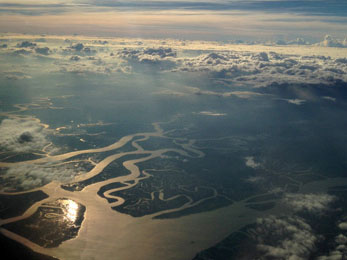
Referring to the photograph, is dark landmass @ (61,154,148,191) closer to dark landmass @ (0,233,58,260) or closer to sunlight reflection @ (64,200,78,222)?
sunlight reflection @ (64,200,78,222)

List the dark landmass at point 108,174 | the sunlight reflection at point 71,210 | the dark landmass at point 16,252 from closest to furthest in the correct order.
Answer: the dark landmass at point 16,252 → the sunlight reflection at point 71,210 → the dark landmass at point 108,174

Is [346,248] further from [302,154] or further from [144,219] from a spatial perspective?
[302,154]

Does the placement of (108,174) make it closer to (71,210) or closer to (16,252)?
(71,210)

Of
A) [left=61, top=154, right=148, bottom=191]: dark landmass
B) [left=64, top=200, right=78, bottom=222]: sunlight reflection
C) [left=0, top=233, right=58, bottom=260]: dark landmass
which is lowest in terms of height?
[left=0, top=233, right=58, bottom=260]: dark landmass

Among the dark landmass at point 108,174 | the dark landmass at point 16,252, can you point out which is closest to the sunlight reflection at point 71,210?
the dark landmass at point 108,174

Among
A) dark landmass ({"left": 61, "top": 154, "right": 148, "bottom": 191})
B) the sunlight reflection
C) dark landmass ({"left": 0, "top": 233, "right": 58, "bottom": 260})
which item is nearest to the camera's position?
dark landmass ({"left": 0, "top": 233, "right": 58, "bottom": 260})

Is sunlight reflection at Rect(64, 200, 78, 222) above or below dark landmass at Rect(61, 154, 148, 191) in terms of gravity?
below

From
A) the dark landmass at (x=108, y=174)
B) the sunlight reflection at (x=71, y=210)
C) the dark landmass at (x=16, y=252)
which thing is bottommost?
the dark landmass at (x=16, y=252)

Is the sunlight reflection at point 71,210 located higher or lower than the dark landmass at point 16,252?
higher

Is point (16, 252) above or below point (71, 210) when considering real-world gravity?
below

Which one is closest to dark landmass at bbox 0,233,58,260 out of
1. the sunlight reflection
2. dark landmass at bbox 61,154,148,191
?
the sunlight reflection

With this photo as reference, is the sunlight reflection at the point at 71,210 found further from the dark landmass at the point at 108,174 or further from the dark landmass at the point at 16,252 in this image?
the dark landmass at the point at 16,252

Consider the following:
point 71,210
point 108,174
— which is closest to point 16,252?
point 71,210
